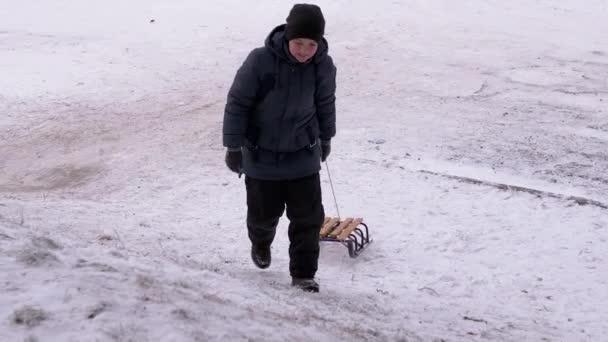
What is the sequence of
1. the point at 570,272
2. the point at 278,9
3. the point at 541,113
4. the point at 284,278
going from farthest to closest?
the point at 278,9
the point at 541,113
the point at 570,272
the point at 284,278

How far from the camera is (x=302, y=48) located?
4277 millimetres

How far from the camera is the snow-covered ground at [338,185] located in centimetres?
387

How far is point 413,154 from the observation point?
8875 mm

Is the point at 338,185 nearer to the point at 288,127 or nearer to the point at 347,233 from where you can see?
the point at 347,233

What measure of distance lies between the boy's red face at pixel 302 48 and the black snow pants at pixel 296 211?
94 centimetres

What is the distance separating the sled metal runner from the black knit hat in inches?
98.9

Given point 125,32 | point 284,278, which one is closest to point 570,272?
point 284,278

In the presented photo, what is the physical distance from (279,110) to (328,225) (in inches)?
92.1

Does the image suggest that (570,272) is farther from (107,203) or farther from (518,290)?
(107,203)

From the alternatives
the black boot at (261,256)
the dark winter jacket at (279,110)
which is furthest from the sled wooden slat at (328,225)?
the dark winter jacket at (279,110)

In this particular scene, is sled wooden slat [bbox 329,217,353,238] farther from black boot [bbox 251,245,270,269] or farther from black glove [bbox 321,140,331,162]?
black glove [bbox 321,140,331,162]

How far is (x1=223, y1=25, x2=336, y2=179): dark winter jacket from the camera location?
4.41 m

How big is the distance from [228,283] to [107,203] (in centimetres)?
369

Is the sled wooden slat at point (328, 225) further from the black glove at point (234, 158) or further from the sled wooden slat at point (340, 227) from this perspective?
the black glove at point (234, 158)
